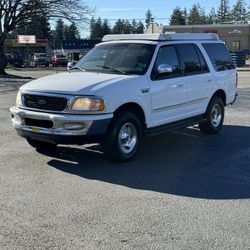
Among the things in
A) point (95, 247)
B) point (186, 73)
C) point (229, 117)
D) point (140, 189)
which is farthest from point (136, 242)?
point (229, 117)

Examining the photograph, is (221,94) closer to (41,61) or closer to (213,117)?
(213,117)

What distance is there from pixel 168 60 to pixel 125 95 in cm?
151

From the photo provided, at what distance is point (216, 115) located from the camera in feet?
32.7

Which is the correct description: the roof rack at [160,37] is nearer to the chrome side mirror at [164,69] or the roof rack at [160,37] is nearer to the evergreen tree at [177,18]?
the chrome side mirror at [164,69]

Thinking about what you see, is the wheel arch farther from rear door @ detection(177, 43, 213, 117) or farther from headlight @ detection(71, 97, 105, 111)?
headlight @ detection(71, 97, 105, 111)

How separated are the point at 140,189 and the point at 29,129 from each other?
2.13m

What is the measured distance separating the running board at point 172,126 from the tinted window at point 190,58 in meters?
0.91

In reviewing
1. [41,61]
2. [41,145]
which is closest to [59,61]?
[41,61]

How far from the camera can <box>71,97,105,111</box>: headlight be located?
6.73 metres

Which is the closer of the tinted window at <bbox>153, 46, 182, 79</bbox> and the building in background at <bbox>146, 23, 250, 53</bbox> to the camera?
the tinted window at <bbox>153, 46, 182, 79</bbox>

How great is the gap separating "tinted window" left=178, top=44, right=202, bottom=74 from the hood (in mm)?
1754

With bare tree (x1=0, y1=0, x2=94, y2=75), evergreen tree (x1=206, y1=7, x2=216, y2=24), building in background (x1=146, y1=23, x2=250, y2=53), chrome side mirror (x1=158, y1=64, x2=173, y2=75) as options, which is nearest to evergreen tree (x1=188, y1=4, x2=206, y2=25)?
evergreen tree (x1=206, y1=7, x2=216, y2=24)

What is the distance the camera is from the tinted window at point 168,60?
7928 millimetres

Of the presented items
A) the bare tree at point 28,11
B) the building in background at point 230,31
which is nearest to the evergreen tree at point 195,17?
the building in background at point 230,31
